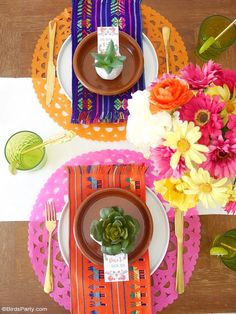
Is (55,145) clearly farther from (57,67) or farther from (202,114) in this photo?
(202,114)

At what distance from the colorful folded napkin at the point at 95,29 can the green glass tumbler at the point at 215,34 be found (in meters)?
0.17

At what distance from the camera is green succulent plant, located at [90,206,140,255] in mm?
796

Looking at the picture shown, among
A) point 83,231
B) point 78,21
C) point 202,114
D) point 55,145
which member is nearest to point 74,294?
point 83,231

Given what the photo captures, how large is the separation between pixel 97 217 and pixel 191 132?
38cm

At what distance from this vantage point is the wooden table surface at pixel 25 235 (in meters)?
0.94

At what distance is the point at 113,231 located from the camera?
795mm

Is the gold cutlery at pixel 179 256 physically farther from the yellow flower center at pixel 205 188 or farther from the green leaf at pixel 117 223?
the yellow flower center at pixel 205 188

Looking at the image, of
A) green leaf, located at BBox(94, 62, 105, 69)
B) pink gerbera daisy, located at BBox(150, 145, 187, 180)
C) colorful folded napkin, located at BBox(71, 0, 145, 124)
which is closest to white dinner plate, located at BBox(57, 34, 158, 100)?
colorful folded napkin, located at BBox(71, 0, 145, 124)

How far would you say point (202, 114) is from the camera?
67 centimetres

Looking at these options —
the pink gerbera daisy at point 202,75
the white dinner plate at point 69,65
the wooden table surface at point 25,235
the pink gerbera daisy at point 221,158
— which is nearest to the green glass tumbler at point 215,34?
the wooden table surface at point 25,235

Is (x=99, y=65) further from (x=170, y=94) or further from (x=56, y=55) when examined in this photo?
(x=170, y=94)

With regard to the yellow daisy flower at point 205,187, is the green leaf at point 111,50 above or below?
above

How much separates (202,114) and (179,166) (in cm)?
10

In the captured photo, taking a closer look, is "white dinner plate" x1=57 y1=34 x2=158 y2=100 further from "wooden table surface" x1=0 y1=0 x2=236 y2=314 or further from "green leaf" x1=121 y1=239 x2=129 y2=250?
"green leaf" x1=121 y1=239 x2=129 y2=250
